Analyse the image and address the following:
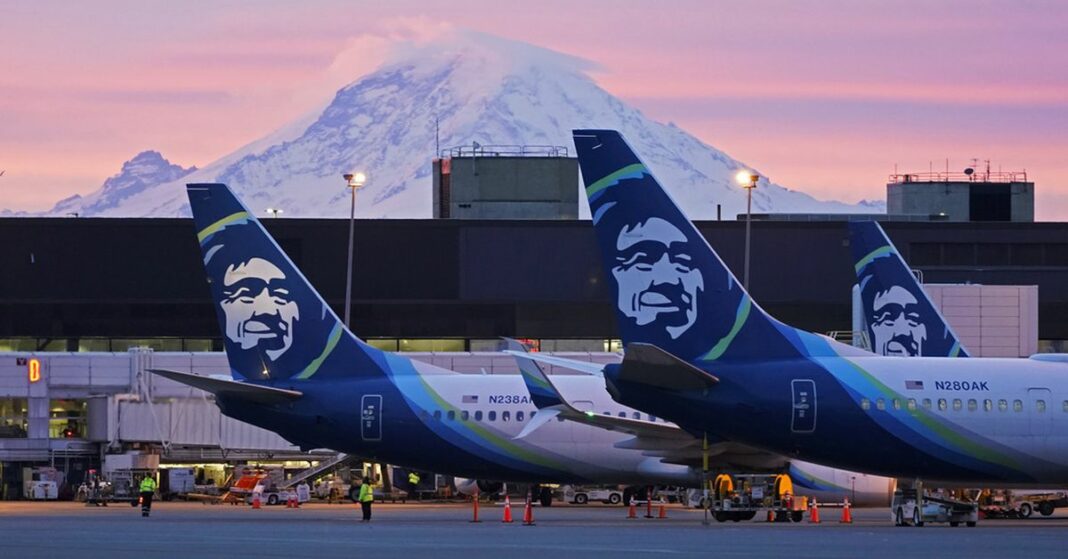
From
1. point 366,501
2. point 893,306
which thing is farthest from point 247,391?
point 893,306

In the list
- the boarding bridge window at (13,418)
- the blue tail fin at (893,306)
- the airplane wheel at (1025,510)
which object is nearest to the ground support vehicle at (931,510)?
the airplane wheel at (1025,510)

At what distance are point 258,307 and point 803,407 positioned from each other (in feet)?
57.5

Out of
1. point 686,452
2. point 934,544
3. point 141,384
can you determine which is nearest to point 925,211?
point 141,384

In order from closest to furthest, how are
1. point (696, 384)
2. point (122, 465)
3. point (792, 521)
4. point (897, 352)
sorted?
1. point (696, 384)
2. point (792, 521)
3. point (897, 352)
4. point (122, 465)

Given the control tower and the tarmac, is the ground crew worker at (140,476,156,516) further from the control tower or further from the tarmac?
the control tower

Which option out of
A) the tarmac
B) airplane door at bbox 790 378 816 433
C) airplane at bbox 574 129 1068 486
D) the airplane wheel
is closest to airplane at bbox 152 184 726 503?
the tarmac

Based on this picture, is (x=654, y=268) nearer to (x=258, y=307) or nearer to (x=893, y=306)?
(x=258, y=307)

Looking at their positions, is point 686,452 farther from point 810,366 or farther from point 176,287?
point 176,287

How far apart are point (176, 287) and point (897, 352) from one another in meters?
52.6

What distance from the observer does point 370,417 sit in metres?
57.4

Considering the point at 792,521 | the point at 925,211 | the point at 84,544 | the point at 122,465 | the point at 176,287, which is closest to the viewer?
the point at 84,544

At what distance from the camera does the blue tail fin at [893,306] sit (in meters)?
64.7

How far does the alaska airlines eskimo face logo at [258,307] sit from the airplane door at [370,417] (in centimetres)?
280

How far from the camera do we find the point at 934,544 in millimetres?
39781
